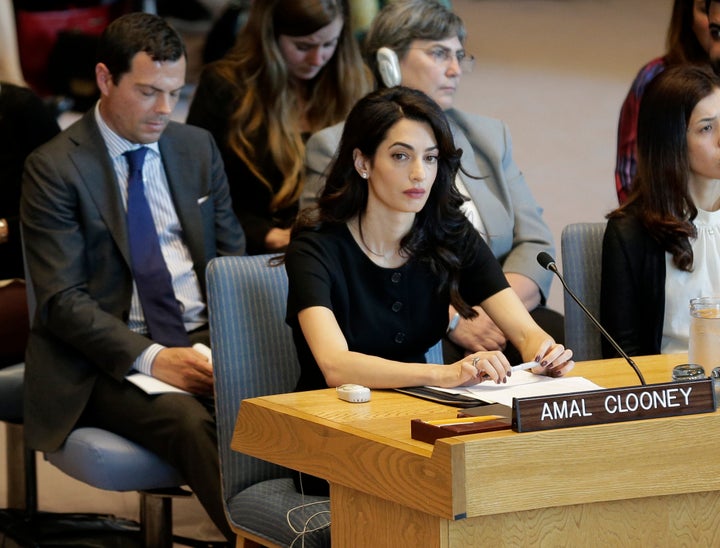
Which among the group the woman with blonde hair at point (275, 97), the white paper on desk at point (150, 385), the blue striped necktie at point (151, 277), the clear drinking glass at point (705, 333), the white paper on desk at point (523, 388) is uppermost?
the woman with blonde hair at point (275, 97)

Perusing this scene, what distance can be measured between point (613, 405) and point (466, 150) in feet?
5.55

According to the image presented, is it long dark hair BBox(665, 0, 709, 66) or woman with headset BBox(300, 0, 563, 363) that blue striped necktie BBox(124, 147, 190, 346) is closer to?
woman with headset BBox(300, 0, 563, 363)

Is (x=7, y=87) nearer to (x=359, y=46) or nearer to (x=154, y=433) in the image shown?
(x=359, y=46)

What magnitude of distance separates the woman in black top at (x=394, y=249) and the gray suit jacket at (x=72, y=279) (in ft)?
2.04

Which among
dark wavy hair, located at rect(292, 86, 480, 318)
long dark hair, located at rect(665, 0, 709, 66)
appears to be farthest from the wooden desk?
long dark hair, located at rect(665, 0, 709, 66)

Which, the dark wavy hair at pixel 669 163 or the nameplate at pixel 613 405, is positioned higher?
the dark wavy hair at pixel 669 163

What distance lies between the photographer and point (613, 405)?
6.19 ft

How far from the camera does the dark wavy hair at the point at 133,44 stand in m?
3.18

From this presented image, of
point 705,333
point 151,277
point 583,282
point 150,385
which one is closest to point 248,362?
point 150,385

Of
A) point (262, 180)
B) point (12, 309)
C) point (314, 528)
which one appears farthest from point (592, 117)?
point (314, 528)

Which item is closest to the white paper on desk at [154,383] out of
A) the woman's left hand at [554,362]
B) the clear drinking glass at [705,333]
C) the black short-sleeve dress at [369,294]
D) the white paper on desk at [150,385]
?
the white paper on desk at [150,385]

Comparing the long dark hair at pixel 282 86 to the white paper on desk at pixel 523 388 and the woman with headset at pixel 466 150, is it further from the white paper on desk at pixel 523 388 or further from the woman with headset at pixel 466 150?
the white paper on desk at pixel 523 388

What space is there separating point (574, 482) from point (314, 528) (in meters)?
0.60

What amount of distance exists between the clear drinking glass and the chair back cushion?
84 cm
